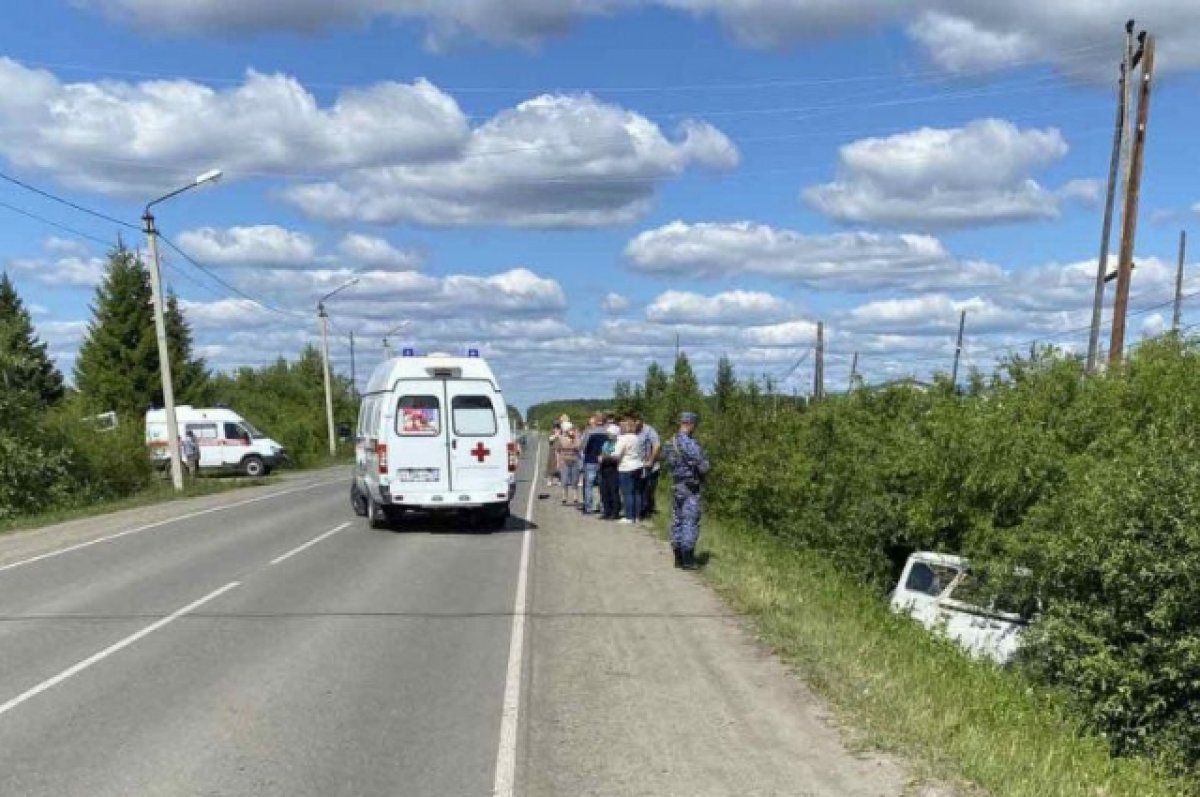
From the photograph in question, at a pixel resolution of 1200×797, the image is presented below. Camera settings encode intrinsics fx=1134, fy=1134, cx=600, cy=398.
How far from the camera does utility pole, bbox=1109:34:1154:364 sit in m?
20.7

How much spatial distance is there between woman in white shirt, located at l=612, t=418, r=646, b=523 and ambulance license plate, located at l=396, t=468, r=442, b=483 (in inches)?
119

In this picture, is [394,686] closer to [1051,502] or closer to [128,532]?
[1051,502]

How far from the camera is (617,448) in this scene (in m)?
18.7

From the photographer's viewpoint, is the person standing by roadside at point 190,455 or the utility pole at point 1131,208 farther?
the person standing by roadside at point 190,455

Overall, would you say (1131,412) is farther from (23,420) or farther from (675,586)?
(23,420)

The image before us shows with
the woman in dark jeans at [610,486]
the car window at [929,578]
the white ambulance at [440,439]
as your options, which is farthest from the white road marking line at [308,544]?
the car window at [929,578]

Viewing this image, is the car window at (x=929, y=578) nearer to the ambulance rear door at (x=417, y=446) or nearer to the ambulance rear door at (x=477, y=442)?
the ambulance rear door at (x=477, y=442)

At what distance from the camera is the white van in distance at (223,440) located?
142ft

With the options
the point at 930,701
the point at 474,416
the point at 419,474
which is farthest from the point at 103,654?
the point at 474,416

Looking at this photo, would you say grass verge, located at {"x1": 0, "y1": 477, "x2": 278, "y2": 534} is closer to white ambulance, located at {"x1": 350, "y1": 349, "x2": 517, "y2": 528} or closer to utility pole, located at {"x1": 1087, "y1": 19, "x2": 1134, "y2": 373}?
white ambulance, located at {"x1": 350, "y1": 349, "x2": 517, "y2": 528}

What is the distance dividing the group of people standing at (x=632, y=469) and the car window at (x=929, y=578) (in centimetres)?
258

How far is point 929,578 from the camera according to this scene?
13258 mm

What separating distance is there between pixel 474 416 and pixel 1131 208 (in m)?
13.0

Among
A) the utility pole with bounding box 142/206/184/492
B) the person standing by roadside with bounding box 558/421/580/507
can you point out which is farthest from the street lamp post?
the person standing by roadside with bounding box 558/421/580/507
